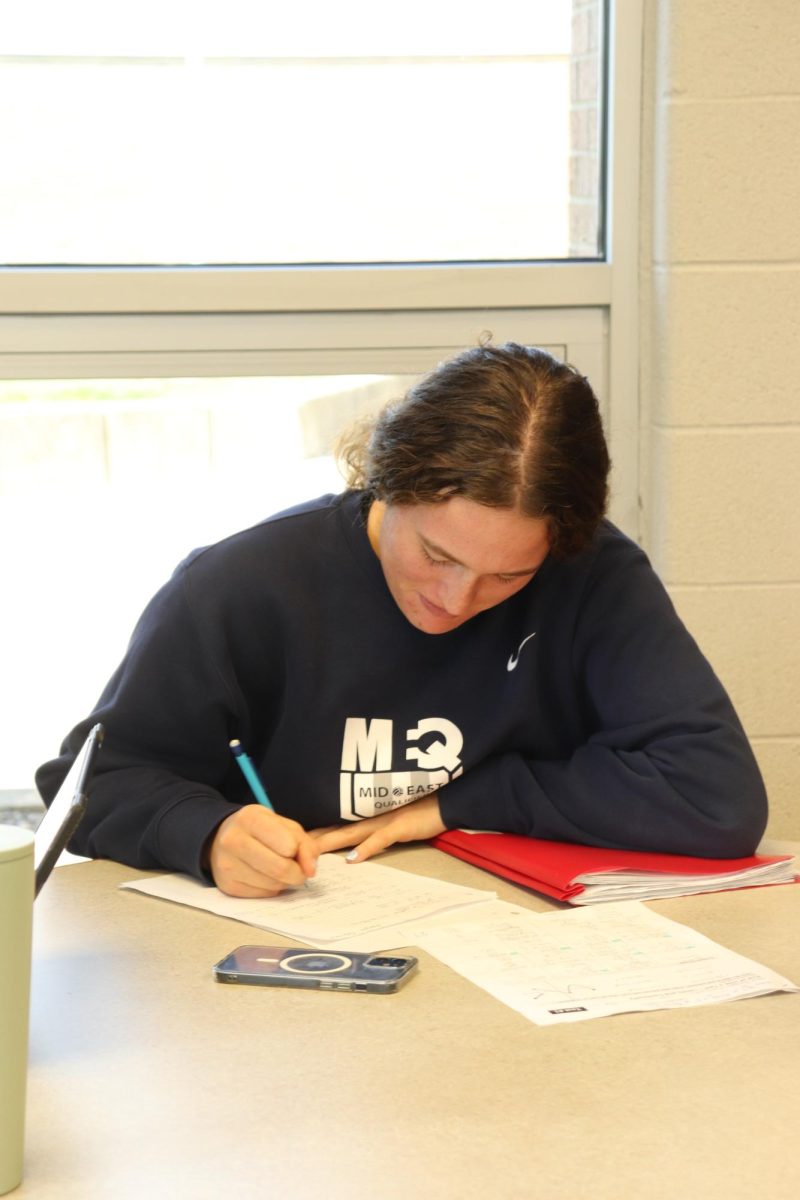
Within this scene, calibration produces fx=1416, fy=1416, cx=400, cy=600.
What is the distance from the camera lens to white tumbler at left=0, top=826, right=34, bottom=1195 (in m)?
0.77

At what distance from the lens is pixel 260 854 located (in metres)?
1.31

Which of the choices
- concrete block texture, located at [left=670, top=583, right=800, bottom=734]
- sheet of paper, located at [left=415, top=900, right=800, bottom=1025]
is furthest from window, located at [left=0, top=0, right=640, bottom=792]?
sheet of paper, located at [left=415, top=900, right=800, bottom=1025]

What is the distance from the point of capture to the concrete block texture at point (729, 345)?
2.26m

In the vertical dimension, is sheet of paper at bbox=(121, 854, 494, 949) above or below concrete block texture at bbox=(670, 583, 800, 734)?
below

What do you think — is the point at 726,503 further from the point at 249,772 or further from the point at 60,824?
the point at 60,824

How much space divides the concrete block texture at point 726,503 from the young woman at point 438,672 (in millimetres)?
682

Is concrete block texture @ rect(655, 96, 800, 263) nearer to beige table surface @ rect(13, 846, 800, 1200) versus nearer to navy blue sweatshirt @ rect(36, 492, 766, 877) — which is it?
navy blue sweatshirt @ rect(36, 492, 766, 877)

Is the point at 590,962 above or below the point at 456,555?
below

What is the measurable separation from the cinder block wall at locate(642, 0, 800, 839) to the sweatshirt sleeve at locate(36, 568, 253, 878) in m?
1.03

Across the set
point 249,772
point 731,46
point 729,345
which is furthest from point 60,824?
point 731,46

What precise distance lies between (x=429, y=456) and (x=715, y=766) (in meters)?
0.45

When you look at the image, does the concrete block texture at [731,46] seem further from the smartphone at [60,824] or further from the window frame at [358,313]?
the smartphone at [60,824]

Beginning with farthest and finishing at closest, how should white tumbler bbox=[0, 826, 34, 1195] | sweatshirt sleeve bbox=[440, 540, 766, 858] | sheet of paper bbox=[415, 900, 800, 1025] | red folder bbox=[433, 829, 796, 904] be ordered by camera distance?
sweatshirt sleeve bbox=[440, 540, 766, 858]
red folder bbox=[433, 829, 796, 904]
sheet of paper bbox=[415, 900, 800, 1025]
white tumbler bbox=[0, 826, 34, 1195]

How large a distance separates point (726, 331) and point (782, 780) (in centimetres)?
76
